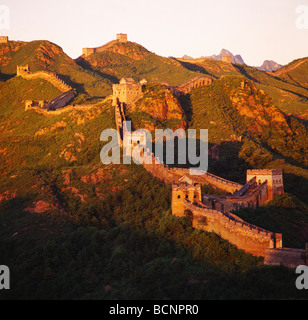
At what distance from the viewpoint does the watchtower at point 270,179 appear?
5638 cm

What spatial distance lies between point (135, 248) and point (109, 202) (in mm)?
11114

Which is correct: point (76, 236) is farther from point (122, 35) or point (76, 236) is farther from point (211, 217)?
point (122, 35)

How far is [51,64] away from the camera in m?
130

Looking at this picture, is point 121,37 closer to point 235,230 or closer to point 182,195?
point 182,195

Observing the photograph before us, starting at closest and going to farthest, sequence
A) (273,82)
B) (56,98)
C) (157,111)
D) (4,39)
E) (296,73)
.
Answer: (157,111), (56,98), (4,39), (273,82), (296,73)

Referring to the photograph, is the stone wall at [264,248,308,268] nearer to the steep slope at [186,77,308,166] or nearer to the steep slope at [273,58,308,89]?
the steep slope at [186,77,308,166]

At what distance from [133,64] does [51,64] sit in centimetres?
2415

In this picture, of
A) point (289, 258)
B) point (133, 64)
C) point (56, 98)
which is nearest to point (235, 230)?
point (289, 258)

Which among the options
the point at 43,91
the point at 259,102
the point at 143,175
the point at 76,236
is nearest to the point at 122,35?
the point at 43,91

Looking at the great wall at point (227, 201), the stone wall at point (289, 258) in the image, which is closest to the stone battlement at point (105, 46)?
the great wall at point (227, 201)

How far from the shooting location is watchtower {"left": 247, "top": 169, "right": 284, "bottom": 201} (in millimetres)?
56375

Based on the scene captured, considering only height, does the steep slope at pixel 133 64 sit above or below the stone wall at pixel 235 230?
above

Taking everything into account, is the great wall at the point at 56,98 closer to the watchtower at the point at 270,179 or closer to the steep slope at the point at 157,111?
the steep slope at the point at 157,111

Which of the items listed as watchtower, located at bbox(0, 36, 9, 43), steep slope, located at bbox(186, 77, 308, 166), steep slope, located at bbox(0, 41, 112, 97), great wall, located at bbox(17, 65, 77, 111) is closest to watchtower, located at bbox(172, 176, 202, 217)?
steep slope, located at bbox(186, 77, 308, 166)
